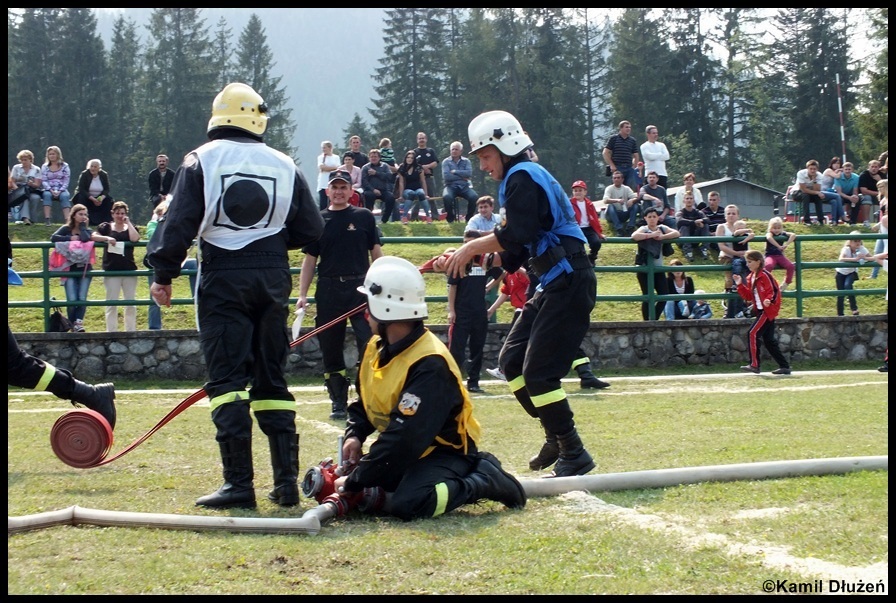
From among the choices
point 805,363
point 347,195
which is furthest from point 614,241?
point 347,195

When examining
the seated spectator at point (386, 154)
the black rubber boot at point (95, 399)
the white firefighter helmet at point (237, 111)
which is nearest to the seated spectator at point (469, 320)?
the black rubber boot at point (95, 399)

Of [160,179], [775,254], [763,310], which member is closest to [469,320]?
[763,310]

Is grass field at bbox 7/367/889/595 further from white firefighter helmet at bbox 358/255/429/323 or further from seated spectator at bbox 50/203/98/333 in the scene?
seated spectator at bbox 50/203/98/333

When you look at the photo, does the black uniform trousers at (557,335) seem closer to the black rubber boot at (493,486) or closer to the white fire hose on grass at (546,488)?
the white fire hose on grass at (546,488)

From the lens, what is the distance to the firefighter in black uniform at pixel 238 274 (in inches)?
234

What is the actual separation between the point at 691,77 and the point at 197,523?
2406 inches

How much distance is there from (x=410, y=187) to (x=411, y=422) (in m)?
19.3

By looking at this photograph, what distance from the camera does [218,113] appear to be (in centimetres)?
616

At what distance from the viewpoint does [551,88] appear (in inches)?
2479

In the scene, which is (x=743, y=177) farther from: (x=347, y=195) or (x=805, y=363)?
(x=347, y=195)

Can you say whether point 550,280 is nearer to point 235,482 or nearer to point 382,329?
point 382,329

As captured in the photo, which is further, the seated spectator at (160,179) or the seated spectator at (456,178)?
the seated spectator at (456,178)

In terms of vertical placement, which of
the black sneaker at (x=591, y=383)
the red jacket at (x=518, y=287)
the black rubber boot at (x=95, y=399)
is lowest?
the black sneaker at (x=591, y=383)

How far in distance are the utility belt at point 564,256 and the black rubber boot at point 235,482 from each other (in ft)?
6.80
